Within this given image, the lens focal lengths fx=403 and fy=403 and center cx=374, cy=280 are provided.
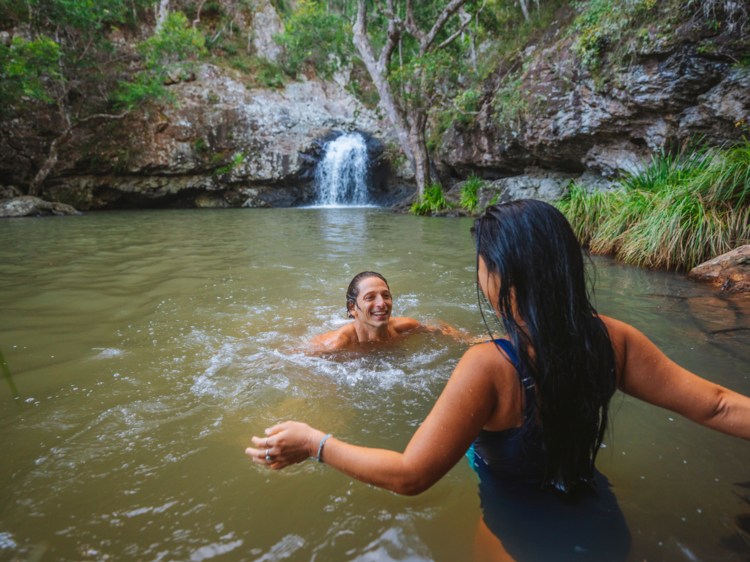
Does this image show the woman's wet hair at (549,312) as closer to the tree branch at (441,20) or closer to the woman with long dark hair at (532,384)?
the woman with long dark hair at (532,384)

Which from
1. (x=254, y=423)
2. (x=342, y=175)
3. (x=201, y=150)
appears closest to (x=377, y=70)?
(x=342, y=175)

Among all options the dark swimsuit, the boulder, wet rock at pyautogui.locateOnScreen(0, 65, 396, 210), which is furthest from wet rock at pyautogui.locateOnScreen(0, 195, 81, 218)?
the boulder

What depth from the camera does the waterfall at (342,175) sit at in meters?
20.0

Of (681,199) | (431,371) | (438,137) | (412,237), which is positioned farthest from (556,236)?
(438,137)

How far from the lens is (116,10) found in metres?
14.9

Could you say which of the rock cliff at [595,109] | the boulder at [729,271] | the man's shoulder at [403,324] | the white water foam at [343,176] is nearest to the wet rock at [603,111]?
the rock cliff at [595,109]

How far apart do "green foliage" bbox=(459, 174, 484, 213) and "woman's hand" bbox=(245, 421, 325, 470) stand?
12.8m

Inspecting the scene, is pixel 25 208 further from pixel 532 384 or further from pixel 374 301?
pixel 532 384

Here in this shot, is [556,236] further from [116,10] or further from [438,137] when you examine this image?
[116,10]

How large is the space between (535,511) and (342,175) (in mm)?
19746

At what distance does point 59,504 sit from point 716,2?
11.2 meters

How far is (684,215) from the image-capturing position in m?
5.24

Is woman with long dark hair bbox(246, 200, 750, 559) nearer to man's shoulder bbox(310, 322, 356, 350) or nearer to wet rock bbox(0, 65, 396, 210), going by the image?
man's shoulder bbox(310, 322, 356, 350)

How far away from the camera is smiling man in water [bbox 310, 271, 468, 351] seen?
3125 mm
